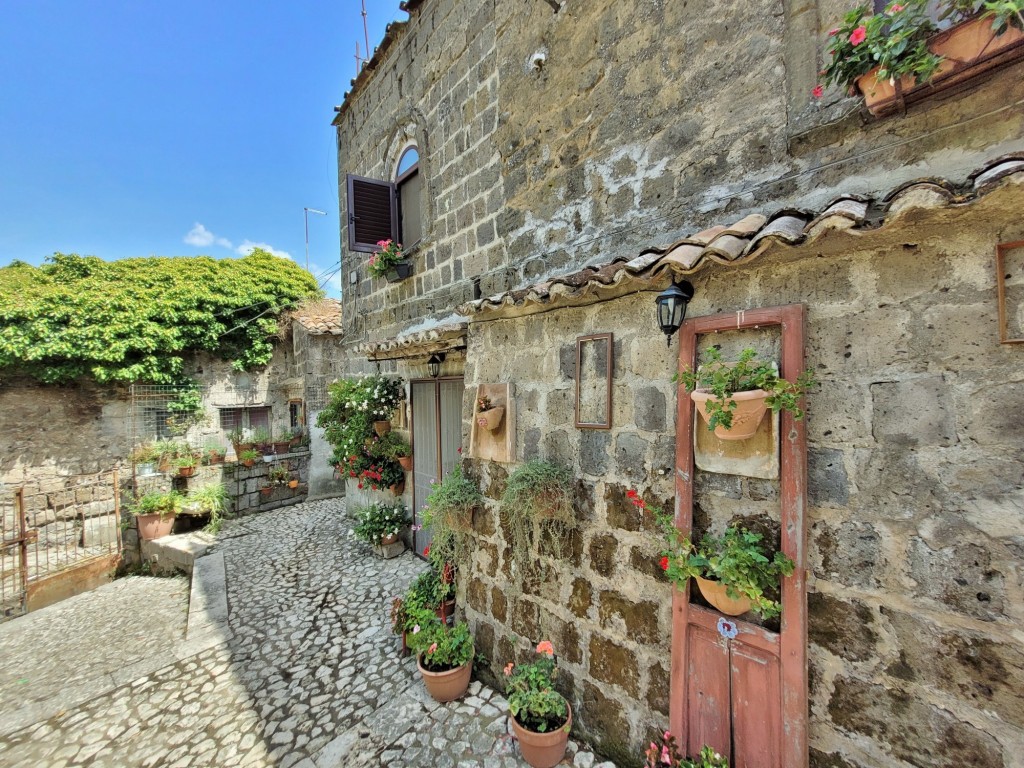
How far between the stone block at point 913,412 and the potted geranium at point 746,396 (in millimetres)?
258

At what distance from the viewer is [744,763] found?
188cm

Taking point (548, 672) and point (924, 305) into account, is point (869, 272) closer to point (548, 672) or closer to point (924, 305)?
point (924, 305)

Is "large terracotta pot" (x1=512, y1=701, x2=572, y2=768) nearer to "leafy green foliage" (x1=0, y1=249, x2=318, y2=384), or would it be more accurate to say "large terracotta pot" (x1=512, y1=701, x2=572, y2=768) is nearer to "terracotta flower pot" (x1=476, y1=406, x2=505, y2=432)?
"terracotta flower pot" (x1=476, y1=406, x2=505, y2=432)

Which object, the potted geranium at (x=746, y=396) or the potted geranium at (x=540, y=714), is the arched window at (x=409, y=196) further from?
the potted geranium at (x=540, y=714)

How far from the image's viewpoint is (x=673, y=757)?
2055 mm

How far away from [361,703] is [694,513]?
2.96 metres

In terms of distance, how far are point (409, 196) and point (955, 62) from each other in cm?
553

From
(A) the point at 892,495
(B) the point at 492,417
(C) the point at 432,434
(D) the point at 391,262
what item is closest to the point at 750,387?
(A) the point at 892,495

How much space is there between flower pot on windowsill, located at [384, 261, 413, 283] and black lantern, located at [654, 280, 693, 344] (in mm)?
4275

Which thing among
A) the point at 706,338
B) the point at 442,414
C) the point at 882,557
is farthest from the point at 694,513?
the point at 442,414

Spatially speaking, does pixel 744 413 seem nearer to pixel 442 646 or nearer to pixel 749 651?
pixel 749 651

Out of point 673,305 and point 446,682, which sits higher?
point 673,305

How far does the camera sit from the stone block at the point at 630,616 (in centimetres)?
225

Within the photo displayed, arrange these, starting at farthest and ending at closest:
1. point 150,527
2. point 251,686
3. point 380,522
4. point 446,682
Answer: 1. point 150,527
2. point 380,522
3. point 251,686
4. point 446,682
